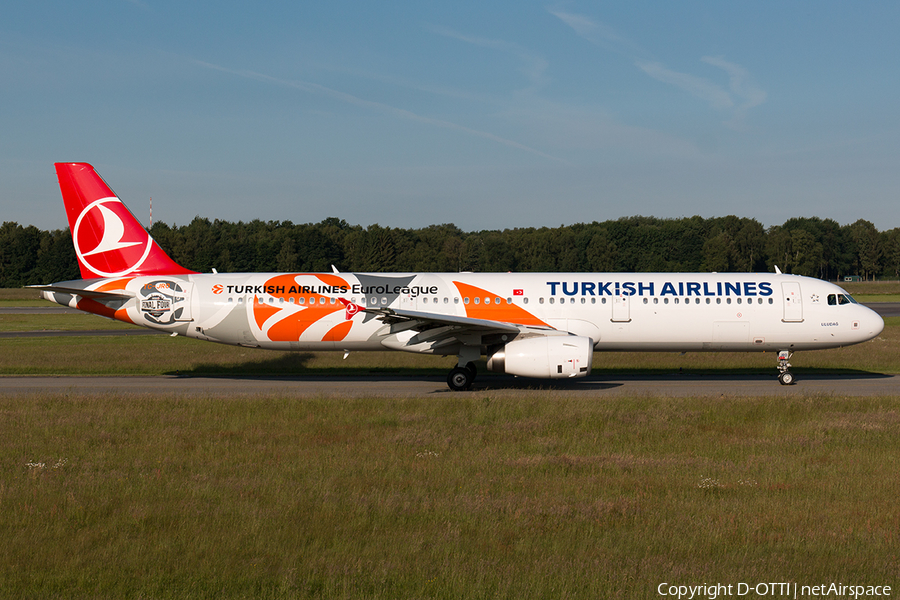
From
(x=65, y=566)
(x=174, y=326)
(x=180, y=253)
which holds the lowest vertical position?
(x=65, y=566)

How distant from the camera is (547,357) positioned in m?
21.3

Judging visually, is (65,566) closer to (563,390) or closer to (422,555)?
(422,555)

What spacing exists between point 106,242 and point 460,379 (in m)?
13.3

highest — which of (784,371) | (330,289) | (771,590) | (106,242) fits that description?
(106,242)

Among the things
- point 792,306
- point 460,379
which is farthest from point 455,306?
point 792,306

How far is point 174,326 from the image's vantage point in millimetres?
24453

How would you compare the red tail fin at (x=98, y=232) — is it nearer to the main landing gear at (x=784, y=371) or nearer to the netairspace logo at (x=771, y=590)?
the main landing gear at (x=784, y=371)

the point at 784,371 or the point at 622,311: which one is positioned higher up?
the point at 622,311

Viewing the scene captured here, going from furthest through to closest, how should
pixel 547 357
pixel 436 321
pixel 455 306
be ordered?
pixel 455 306 < pixel 436 321 < pixel 547 357

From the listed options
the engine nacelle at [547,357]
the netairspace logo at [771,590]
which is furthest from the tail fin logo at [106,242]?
the netairspace logo at [771,590]

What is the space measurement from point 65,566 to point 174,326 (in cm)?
1741

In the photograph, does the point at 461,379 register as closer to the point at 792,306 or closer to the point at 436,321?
the point at 436,321

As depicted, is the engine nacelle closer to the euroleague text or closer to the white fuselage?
the white fuselage

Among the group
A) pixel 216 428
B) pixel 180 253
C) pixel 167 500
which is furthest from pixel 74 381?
pixel 180 253
